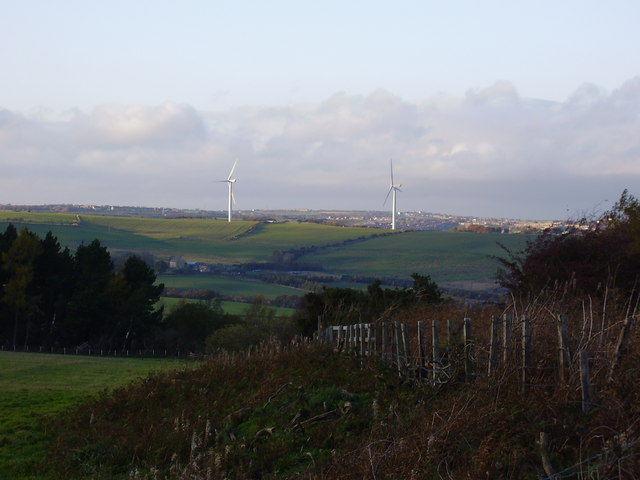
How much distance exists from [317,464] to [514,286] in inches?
789

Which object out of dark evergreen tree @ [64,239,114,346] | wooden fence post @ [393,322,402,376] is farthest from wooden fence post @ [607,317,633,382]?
dark evergreen tree @ [64,239,114,346]

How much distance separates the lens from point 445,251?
110312 mm

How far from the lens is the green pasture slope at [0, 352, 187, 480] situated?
15.4 metres

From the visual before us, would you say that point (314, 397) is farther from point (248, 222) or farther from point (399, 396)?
point (248, 222)

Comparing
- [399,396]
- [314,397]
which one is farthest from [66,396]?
[399,396]

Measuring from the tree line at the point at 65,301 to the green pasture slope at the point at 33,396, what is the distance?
71.8 ft

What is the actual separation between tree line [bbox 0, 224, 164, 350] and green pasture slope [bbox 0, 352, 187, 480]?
71.8 ft

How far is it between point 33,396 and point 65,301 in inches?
1836

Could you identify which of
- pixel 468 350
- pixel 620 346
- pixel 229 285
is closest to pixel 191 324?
pixel 229 285

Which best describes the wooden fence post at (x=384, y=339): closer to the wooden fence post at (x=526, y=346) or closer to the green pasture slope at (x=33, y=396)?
the wooden fence post at (x=526, y=346)

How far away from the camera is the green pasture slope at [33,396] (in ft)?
50.5

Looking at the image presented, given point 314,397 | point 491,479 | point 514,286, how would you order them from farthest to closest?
point 514,286, point 314,397, point 491,479

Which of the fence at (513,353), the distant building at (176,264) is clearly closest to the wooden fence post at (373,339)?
the fence at (513,353)

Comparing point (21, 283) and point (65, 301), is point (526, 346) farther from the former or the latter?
point (65, 301)
